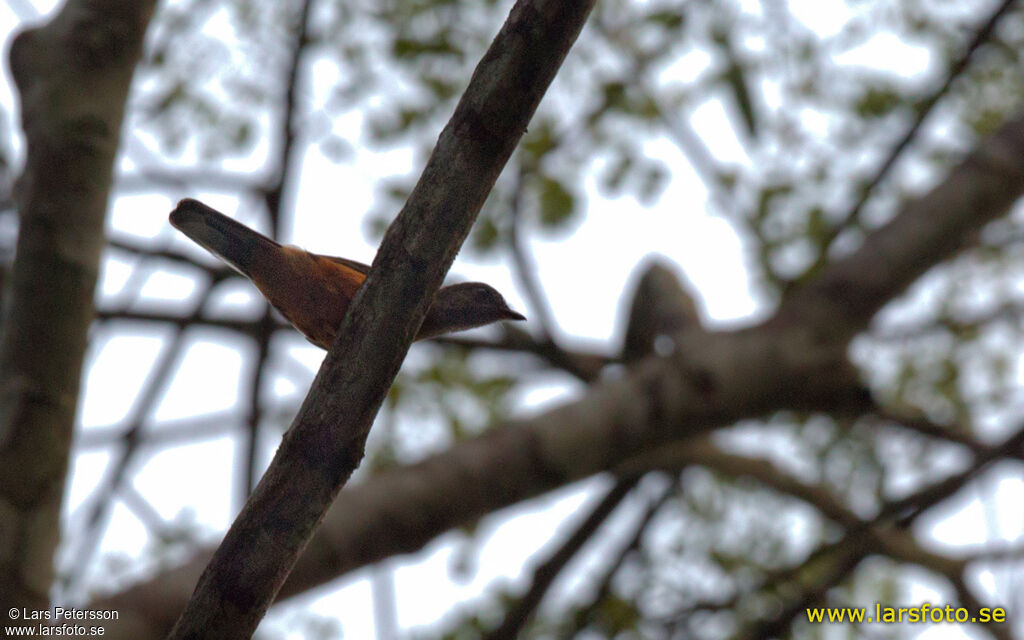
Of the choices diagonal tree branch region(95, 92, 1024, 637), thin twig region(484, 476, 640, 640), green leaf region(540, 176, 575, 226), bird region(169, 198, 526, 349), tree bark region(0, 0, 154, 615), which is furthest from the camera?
green leaf region(540, 176, 575, 226)

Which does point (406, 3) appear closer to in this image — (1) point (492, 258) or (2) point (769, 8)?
(1) point (492, 258)

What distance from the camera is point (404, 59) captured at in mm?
5906

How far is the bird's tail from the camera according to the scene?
102 inches

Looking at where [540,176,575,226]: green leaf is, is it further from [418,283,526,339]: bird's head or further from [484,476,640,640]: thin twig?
[418,283,526,339]: bird's head

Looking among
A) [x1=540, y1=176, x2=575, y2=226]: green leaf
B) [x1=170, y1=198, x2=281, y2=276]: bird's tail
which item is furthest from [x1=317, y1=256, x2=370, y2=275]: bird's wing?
[x1=540, y1=176, x2=575, y2=226]: green leaf

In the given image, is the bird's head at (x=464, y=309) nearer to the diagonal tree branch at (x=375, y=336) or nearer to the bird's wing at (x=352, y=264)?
the bird's wing at (x=352, y=264)

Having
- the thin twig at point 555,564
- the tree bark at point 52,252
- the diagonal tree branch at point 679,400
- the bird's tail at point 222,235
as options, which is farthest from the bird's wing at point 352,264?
the thin twig at point 555,564

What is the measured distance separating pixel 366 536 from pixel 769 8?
4019mm

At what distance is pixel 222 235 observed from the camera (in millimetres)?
2609

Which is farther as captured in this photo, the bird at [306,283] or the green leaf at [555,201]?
the green leaf at [555,201]

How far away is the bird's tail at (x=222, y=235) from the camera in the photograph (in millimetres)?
2578

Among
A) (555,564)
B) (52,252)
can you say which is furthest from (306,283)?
(555,564)

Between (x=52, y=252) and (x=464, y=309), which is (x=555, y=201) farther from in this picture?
(x=464, y=309)

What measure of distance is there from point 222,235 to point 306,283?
11.5 inches
